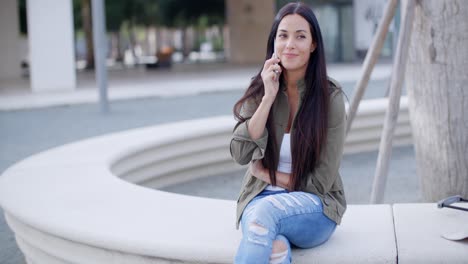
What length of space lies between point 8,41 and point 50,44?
26.7 feet

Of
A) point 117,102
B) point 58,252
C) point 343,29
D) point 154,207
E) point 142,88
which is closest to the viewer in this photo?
point 58,252

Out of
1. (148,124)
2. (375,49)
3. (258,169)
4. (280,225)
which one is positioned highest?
(375,49)

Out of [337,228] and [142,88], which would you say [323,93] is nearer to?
[337,228]

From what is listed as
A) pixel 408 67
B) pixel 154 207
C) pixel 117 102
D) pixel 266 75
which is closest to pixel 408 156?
pixel 408 67

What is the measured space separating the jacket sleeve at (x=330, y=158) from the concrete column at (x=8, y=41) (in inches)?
935

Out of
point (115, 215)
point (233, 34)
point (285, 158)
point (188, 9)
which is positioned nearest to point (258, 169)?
point (285, 158)

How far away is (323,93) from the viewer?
122 inches

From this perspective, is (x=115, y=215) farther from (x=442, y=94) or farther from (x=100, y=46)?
(x=100, y=46)

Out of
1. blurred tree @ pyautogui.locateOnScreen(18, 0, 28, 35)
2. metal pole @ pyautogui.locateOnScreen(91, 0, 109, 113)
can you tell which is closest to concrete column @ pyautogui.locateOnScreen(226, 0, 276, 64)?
blurred tree @ pyautogui.locateOnScreen(18, 0, 28, 35)

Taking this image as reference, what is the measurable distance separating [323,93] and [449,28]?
5.94ft

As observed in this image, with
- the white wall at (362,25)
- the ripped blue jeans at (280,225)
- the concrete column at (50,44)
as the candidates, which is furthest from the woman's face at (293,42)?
the white wall at (362,25)

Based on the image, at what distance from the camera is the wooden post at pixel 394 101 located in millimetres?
4668

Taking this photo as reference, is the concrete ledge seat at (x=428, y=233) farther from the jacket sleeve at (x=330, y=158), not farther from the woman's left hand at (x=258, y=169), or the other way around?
the woman's left hand at (x=258, y=169)

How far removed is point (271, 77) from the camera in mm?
3025
